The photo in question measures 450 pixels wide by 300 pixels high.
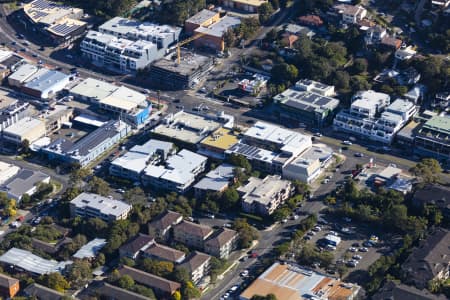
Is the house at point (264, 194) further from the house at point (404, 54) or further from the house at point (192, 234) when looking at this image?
the house at point (404, 54)

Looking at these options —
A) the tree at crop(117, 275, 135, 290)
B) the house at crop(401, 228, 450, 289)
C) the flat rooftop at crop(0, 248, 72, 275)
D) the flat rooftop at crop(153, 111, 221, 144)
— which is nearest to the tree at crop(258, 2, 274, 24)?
the flat rooftop at crop(153, 111, 221, 144)

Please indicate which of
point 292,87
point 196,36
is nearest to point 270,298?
point 292,87

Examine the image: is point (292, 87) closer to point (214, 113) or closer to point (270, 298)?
point (214, 113)

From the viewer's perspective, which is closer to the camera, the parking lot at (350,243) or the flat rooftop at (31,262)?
the flat rooftop at (31,262)

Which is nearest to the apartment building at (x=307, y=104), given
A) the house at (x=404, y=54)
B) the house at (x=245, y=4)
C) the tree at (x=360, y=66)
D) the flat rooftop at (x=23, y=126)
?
the tree at (x=360, y=66)

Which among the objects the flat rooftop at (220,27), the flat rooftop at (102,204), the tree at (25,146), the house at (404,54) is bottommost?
the tree at (25,146)

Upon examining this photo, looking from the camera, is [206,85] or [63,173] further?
[206,85]

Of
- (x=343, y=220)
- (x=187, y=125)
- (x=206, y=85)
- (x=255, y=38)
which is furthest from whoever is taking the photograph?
(x=255, y=38)
